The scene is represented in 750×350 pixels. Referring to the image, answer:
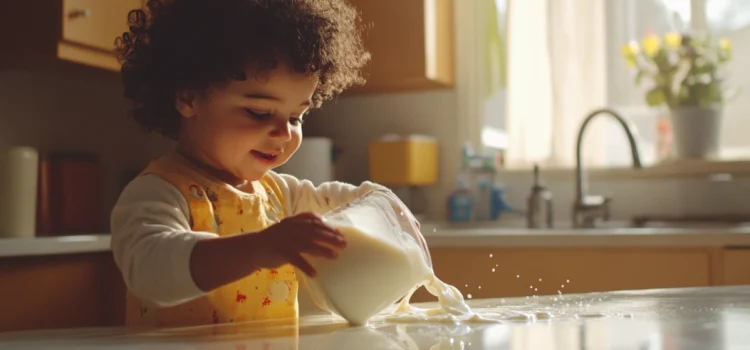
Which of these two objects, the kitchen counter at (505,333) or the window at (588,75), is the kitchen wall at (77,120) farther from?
the kitchen counter at (505,333)

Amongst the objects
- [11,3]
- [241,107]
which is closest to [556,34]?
[11,3]

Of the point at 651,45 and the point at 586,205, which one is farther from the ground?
the point at 651,45

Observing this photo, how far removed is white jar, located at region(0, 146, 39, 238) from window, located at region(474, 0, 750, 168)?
4.77 feet

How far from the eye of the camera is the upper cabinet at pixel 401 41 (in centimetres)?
246

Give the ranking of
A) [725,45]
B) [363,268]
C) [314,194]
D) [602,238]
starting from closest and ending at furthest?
1. [363,268]
2. [314,194]
3. [602,238]
4. [725,45]

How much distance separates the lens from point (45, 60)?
82.7 inches

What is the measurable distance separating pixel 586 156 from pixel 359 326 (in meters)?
2.02

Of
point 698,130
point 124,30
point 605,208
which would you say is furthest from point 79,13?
point 698,130

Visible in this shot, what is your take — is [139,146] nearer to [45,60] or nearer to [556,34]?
[45,60]

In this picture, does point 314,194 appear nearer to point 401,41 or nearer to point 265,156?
point 265,156

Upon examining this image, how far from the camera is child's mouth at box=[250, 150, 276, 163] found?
958mm

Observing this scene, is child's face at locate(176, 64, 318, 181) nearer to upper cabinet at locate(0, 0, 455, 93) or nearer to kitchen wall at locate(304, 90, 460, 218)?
upper cabinet at locate(0, 0, 455, 93)

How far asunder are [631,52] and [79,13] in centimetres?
164

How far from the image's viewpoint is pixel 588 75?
257 cm
